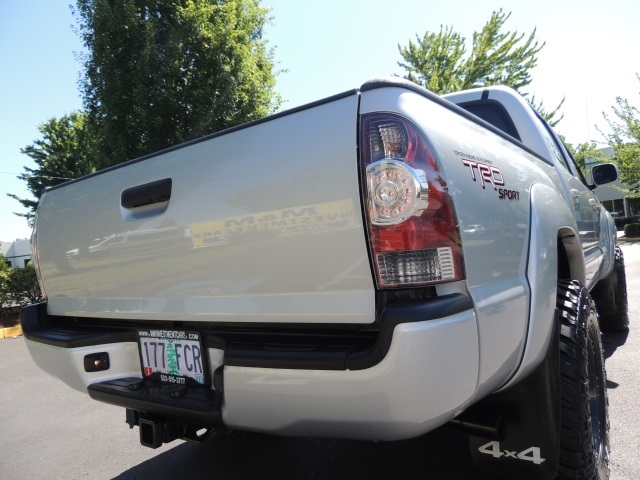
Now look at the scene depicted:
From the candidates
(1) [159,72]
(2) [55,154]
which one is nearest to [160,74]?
(1) [159,72]

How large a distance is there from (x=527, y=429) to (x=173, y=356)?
130 centimetres

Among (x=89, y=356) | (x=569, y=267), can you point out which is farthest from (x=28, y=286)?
(x=569, y=267)

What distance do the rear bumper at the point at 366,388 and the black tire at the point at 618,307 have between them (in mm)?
4011

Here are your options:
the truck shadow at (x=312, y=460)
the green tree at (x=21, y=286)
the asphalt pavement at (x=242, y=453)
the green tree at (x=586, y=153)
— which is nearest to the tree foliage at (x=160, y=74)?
the green tree at (x=21, y=286)

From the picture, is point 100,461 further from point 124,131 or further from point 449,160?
point 124,131

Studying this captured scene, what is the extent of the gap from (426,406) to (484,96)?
93.9 inches

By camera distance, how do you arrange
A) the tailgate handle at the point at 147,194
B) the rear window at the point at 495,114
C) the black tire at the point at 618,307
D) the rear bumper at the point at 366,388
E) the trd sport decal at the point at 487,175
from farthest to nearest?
the black tire at the point at 618,307, the rear window at the point at 495,114, the tailgate handle at the point at 147,194, the trd sport decal at the point at 487,175, the rear bumper at the point at 366,388

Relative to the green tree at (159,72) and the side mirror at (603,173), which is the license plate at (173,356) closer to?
the side mirror at (603,173)

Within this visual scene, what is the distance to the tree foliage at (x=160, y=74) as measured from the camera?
11617 mm

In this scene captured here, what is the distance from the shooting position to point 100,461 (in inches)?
116

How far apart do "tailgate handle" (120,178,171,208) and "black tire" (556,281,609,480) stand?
163 centimetres

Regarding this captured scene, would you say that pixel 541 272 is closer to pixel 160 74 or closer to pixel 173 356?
pixel 173 356

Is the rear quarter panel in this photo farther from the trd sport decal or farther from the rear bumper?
the rear bumper

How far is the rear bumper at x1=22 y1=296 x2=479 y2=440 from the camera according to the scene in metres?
1.28
